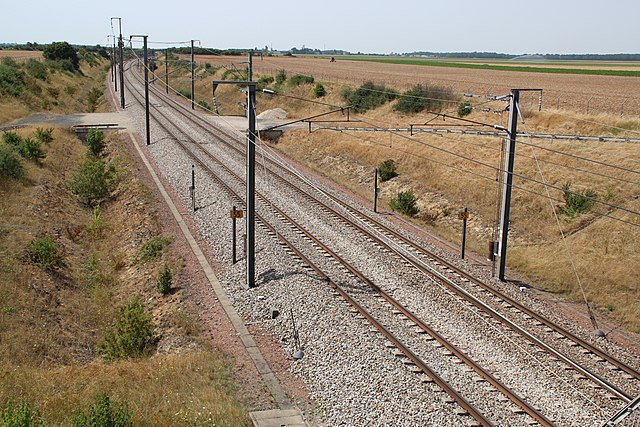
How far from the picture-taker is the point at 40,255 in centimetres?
2069

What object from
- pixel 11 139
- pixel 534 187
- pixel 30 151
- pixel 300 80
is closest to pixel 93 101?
pixel 300 80

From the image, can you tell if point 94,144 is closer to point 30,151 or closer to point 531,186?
point 30,151

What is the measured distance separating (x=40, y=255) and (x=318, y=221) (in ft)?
33.0

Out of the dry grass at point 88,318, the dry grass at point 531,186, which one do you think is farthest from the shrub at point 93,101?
the dry grass at point 88,318

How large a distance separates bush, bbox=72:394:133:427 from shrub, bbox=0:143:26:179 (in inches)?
844

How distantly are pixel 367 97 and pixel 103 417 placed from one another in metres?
50.9

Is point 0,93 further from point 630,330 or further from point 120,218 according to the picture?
point 630,330

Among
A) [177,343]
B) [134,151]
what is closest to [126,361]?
[177,343]

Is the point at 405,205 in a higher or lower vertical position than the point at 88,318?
higher

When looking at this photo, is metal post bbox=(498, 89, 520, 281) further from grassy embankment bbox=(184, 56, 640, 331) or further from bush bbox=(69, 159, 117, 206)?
bush bbox=(69, 159, 117, 206)

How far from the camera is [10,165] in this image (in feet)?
95.4

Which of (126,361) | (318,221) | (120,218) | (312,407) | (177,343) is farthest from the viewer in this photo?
(120,218)

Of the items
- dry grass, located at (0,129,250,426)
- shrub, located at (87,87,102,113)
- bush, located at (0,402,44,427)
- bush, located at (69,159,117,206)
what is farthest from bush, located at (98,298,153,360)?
shrub, located at (87,87,102,113)

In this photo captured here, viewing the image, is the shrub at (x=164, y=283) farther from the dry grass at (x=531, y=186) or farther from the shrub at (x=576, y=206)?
the shrub at (x=576, y=206)
